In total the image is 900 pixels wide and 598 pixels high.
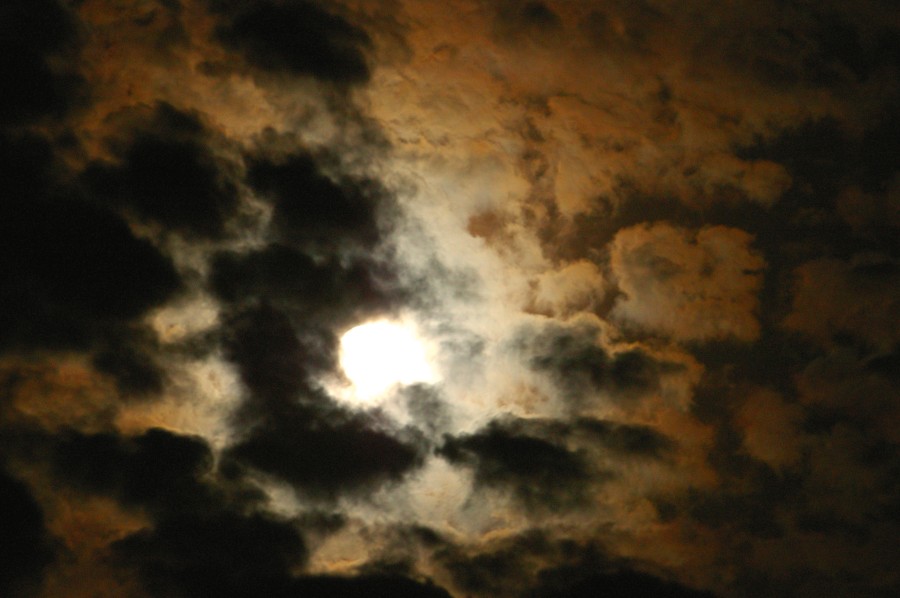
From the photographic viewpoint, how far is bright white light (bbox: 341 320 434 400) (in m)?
6.60

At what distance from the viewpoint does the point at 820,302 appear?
6.82 metres

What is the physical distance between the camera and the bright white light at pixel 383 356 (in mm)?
6602

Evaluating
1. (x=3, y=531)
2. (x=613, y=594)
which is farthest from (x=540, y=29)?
(x=3, y=531)

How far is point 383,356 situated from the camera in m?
6.64

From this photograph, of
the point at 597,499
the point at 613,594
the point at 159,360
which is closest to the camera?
the point at 159,360

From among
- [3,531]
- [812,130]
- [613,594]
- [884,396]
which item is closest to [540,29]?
[812,130]

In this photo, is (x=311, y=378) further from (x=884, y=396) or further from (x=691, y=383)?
(x=884, y=396)

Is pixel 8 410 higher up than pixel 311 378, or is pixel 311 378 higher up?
pixel 311 378

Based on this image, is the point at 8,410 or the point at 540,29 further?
the point at 8,410

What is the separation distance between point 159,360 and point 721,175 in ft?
23.5

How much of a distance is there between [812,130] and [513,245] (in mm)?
3796

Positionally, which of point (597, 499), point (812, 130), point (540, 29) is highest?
point (540, 29)

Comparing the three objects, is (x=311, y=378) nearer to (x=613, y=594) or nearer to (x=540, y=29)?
(x=540, y=29)

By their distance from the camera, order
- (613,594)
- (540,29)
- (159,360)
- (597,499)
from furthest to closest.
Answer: (613,594), (597,499), (159,360), (540,29)
